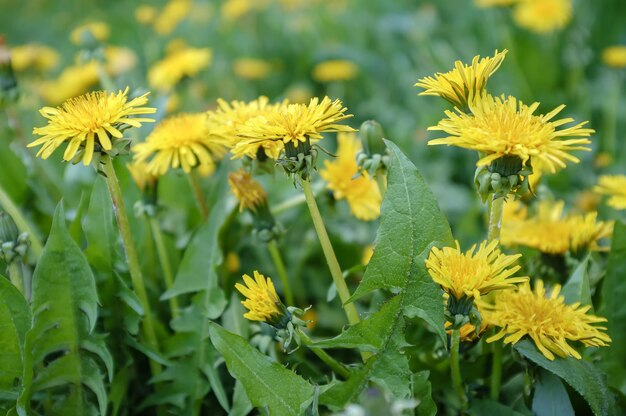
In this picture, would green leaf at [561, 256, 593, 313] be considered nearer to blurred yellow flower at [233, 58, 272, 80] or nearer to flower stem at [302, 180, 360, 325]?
flower stem at [302, 180, 360, 325]

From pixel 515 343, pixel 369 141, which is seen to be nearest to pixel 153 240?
pixel 369 141

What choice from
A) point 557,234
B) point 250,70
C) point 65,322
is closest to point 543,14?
point 250,70

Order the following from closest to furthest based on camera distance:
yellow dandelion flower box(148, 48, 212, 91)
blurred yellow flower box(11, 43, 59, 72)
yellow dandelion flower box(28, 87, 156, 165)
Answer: yellow dandelion flower box(28, 87, 156, 165)
yellow dandelion flower box(148, 48, 212, 91)
blurred yellow flower box(11, 43, 59, 72)

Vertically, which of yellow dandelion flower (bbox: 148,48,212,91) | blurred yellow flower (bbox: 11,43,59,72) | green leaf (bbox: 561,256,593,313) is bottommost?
green leaf (bbox: 561,256,593,313)

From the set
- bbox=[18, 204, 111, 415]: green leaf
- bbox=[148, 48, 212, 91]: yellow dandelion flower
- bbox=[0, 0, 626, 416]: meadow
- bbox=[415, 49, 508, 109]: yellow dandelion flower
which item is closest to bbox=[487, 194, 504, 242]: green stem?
bbox=[0, 0, 626, 416]: meadow

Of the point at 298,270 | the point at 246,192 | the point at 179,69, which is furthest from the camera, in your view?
the point at 179,69

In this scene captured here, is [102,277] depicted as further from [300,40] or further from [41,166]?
[300,40]

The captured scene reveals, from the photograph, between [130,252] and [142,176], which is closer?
[130,252]

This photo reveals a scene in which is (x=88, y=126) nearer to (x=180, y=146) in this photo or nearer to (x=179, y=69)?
(x=180, y=146)
